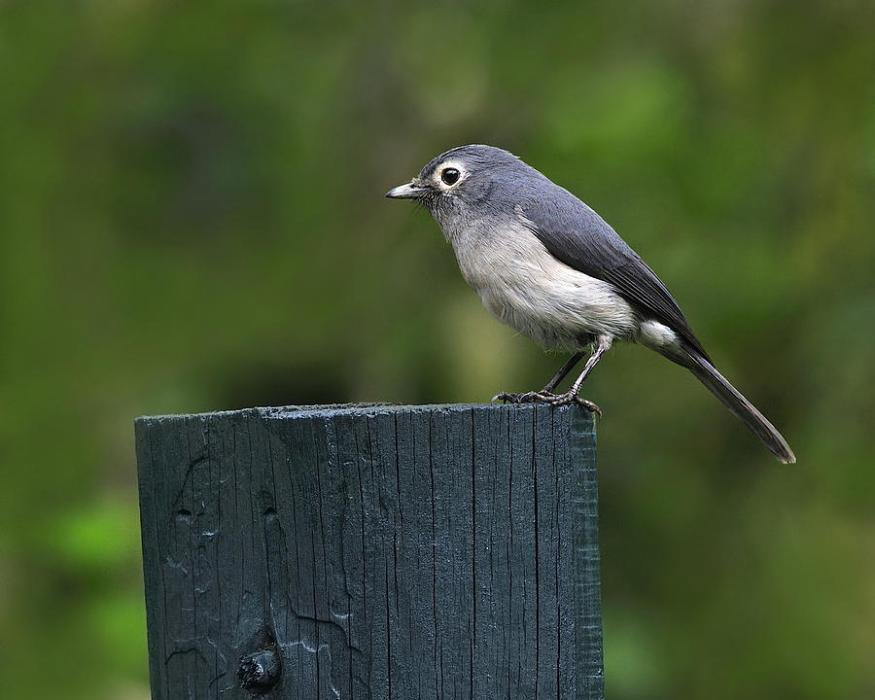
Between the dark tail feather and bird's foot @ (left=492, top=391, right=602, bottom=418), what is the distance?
1050mm

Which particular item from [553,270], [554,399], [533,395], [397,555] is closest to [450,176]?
[553,270]

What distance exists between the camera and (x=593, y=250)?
4.17 m

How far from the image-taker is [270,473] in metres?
2.46

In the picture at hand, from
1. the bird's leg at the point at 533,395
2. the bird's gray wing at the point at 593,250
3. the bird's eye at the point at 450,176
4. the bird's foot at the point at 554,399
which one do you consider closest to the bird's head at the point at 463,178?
the bird's eye at the point at 450,176

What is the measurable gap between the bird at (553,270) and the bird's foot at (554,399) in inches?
7.6

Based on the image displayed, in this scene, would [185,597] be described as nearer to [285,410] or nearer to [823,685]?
[285,410]

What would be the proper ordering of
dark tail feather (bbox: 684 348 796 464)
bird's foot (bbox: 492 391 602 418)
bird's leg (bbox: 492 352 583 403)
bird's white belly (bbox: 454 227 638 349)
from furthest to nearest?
dark tail feather (bbox: 684 348 796 464), bird's white belly (bbox: 454 227 638 349), bird's leg (bbox: 492 352 583 403), bird's foot (bbox: 492 391 602 418)

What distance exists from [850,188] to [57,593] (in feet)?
15.0

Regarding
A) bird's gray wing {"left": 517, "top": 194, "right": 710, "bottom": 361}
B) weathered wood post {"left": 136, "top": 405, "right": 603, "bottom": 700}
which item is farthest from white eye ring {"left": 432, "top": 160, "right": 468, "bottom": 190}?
weathered wood post {"left": 136, "top": 405, "right": 603, "bottom": 700}

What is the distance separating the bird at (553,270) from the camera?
13.4 feet

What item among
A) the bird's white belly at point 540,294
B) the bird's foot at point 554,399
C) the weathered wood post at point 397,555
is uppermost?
the bird's white belly at point 540,294

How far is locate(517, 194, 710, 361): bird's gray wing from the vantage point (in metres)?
4.15

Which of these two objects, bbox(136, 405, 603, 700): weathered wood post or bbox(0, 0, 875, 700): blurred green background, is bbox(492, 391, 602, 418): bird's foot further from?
bbox(0, 0, 875, 700): blurred green background

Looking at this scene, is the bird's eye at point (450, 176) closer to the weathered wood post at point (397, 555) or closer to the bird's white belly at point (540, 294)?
the bird's white belly at point (540, 294)
